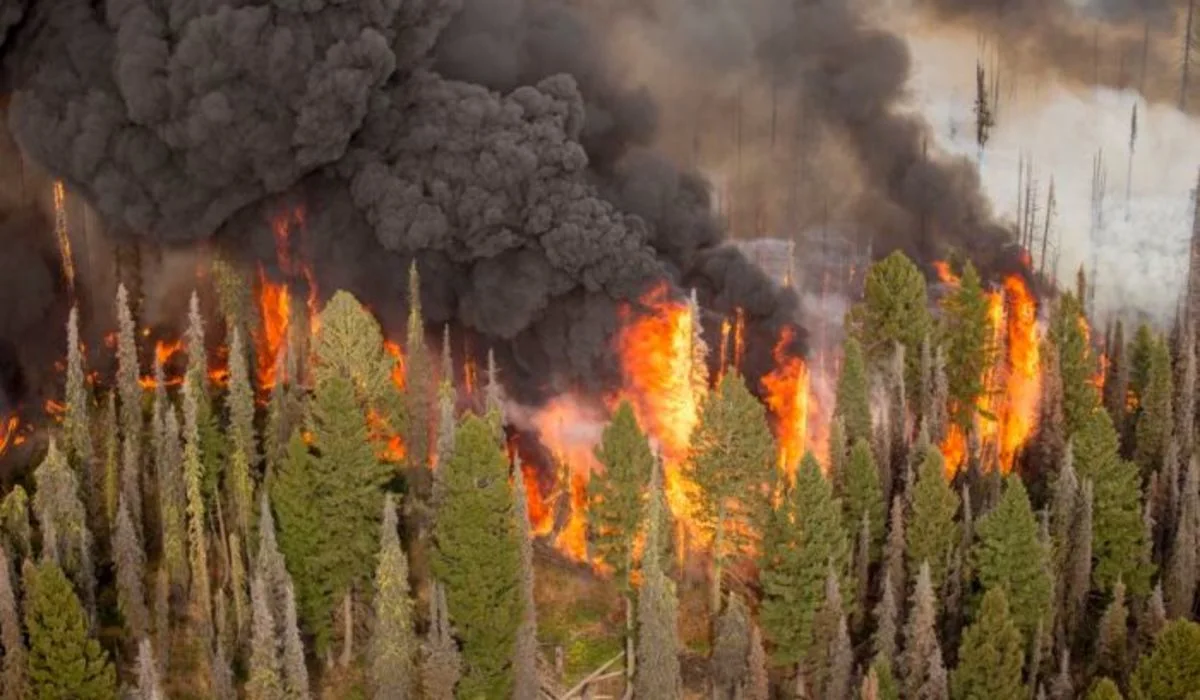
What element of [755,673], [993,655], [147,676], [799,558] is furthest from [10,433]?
[993,655]

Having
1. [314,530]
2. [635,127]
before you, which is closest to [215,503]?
[314,530]

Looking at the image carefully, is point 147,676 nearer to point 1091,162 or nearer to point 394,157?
point 394,157

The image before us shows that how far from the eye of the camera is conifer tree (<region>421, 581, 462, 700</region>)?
72.4 meters

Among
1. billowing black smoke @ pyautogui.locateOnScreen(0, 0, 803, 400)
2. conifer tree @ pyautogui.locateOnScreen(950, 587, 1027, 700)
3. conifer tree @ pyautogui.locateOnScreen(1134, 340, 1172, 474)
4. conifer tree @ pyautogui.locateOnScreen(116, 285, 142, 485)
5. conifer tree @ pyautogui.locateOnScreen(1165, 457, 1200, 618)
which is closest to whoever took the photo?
conifer tree @ pyautogui.locateOnScreen(950, 587, 1027, 700)

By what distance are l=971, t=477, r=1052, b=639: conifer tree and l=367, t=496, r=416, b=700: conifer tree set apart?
2635 cm

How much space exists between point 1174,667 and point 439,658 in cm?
3035

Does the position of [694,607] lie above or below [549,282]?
below

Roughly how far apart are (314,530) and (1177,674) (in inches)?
1440

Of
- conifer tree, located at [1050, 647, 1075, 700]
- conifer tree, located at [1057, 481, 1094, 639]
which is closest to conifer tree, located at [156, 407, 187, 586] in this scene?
conifer tree, located at [1050, 647, 1075, 700]

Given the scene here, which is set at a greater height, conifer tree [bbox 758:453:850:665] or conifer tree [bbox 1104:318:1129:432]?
conifer tree [bbox 1104:318:1129:432]

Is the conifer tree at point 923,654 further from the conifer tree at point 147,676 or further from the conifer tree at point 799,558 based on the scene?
the conifer tree at point 147,676

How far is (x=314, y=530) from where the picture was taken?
74.9m

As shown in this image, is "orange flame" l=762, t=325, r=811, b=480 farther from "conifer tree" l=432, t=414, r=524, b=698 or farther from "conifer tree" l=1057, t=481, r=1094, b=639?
"conifer tree" l=432, t=414, r=524, b=698

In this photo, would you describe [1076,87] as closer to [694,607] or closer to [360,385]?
[694,607]
